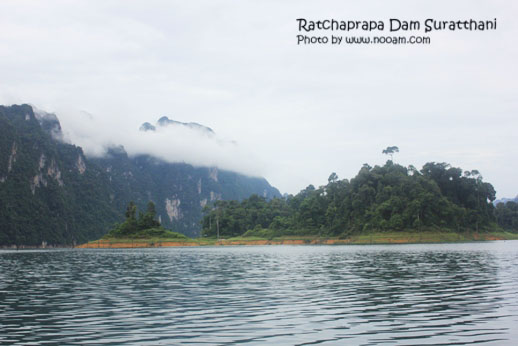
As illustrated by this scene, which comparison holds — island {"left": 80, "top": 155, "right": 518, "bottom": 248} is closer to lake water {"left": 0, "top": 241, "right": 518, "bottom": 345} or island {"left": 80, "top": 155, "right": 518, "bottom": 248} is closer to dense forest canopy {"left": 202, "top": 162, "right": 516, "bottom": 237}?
dense forest canopy {"left": 202, "top": 162, "right": 516, "bottom": 237}

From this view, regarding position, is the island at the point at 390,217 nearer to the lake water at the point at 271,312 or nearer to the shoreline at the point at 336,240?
the shoreline at the point at 336,240

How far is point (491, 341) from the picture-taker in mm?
14562

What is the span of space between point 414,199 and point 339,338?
16235 cm

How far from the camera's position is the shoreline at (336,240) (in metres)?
158

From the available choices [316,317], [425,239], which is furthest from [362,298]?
[425,239]

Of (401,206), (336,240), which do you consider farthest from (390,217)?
(336,240)

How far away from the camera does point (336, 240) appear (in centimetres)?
17962

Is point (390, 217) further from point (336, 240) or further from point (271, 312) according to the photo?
point (271, 312)

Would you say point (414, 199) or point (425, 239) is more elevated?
point (414, 199)

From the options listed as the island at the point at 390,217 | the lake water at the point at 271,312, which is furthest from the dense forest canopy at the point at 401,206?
the lake water at the point at 271,312

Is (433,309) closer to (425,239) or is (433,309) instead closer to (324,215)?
(425,239)

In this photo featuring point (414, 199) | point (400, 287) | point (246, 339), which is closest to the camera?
point (246, 339)

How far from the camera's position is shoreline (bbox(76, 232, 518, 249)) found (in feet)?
520

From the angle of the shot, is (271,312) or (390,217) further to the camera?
(390,217)
